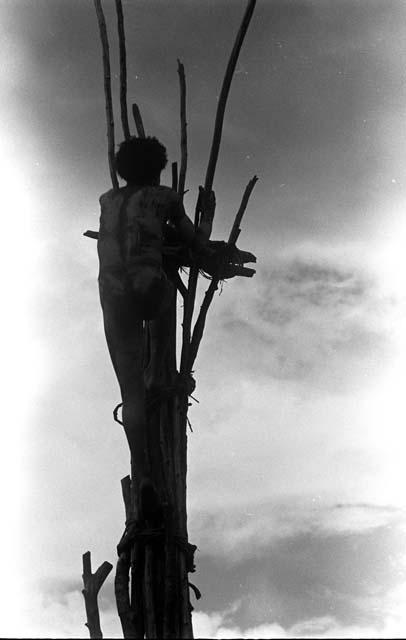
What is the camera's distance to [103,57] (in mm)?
7109

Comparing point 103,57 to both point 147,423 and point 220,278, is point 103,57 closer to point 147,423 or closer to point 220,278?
point 220,278

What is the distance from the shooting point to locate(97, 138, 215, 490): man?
5711 millimetres

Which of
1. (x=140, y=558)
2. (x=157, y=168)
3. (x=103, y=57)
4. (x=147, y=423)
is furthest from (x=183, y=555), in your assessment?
(x=103, y=57)

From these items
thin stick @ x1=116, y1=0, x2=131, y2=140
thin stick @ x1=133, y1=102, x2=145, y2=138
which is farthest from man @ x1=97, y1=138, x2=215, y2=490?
thin stick @ x1=133, y1=102, x2=145, y2=138

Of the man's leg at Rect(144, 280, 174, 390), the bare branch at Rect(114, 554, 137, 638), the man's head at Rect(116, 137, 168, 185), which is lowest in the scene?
the bare branch at Rect(114, 554, 137, 638)

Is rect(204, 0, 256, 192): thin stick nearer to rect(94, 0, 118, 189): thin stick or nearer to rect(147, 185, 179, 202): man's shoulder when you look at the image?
rect(94, 0, 118, 189): thin stick

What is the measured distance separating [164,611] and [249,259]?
2636mm

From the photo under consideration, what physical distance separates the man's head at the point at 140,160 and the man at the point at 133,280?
3.7 inches

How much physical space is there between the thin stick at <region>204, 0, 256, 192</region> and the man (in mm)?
872

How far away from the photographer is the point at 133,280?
570cm

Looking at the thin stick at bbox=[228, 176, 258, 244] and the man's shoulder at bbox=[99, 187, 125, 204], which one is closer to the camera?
the man's shoulder at bbox=[99, 187, 125, 204]

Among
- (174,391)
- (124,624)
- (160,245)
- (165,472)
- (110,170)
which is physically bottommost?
(124,624)

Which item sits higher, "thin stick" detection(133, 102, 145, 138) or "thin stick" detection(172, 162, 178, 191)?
"thin stick" detection(133, 102, 145, 138)

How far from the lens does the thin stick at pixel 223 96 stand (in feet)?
22.6
